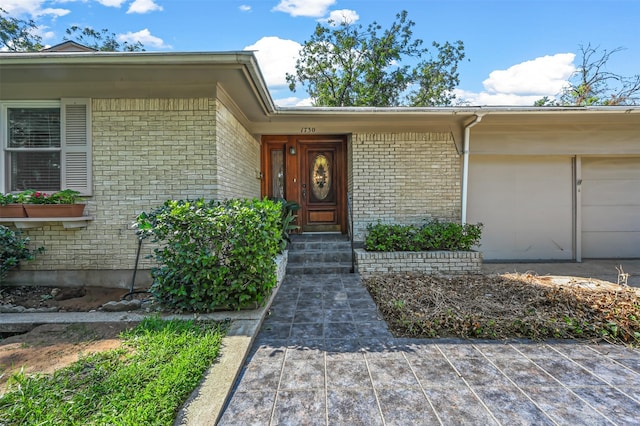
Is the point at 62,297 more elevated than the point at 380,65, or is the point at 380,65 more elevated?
the point at 380,65

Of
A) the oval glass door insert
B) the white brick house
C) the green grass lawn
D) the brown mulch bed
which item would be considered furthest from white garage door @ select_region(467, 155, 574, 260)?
the green grass lawn

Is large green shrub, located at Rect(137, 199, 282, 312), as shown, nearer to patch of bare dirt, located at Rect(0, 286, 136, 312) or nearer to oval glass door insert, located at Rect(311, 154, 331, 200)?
patch of bare dirt, located at Rect(0, 286, 136, 312)

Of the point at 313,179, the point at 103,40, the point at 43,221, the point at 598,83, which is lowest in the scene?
the point at 43,221

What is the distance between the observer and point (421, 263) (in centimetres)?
489

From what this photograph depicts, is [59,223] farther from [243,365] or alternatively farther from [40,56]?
[243,365]

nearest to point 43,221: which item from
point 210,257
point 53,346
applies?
point 53,346

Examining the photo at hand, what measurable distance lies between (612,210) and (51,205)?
9.90 m

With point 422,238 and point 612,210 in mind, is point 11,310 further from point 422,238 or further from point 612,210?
point 612,210

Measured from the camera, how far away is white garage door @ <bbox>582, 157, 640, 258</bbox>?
20.8ft

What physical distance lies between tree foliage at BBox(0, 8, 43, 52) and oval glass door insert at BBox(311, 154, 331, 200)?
1412cm

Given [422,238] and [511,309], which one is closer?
[511,309]

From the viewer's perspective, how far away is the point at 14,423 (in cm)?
150

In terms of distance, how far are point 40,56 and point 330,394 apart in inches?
173

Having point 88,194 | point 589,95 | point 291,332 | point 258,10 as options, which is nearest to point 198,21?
point 258,10
